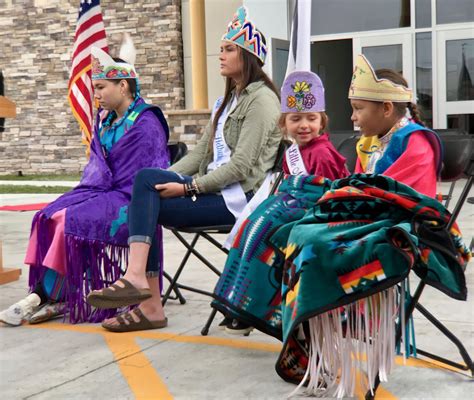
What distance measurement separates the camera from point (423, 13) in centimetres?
1266

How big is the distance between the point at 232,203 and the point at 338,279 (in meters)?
1.29

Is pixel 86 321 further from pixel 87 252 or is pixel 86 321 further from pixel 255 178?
pixel 255 178

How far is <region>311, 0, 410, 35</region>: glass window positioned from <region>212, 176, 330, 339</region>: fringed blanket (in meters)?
10.6

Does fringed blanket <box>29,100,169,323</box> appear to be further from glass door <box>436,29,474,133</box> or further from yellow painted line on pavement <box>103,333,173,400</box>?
glass door <box>436,29,474,133</box>

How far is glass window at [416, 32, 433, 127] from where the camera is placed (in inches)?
499

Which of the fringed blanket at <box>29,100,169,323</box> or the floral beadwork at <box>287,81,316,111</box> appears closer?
the floral beadwork at <box>287,81,316,111</box>

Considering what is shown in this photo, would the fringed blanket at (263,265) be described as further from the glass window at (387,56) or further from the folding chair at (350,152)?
the glass window at (387,56)

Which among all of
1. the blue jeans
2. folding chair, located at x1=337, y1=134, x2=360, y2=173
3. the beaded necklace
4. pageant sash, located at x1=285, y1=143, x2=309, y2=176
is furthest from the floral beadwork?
the beaded necklace

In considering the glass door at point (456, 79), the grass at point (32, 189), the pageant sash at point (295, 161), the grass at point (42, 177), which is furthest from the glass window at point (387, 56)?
the pageant sash at point (295, 161)

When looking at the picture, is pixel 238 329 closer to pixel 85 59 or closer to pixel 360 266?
pixel 360 266

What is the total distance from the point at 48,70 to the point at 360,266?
54.9 ft

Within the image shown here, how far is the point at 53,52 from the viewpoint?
59.0 feet

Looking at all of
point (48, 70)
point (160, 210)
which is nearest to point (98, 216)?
point (160, 210)

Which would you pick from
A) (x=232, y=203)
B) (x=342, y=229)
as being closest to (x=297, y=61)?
(x=232, y=203)
